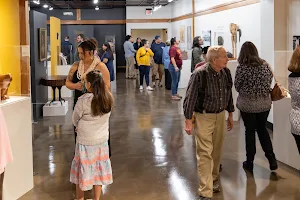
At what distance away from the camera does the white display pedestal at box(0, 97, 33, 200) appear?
12.4ft

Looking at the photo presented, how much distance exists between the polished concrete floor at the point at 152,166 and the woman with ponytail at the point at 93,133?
20.6 inches

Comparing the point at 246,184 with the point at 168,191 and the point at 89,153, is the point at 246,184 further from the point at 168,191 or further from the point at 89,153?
the point at 89,153

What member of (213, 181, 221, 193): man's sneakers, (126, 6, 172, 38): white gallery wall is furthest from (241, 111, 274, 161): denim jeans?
(126, 6, 172, 38): white gallery wall

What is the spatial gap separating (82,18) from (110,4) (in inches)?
80.8

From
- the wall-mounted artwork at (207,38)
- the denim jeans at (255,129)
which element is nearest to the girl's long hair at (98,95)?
the denim jeans at (255,129)

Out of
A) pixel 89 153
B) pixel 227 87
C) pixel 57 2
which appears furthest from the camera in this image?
pixel 57 2

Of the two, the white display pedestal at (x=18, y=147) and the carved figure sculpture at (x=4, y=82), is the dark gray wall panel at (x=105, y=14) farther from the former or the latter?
the carved figure sculpture at (x=4, y=82)

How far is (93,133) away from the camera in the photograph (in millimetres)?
3459

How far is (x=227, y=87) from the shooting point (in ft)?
12.6

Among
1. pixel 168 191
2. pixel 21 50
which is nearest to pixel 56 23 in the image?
pixel 21 50

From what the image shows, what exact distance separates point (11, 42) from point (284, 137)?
336cm

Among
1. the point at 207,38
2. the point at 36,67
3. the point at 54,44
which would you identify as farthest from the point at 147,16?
the point at 36,67

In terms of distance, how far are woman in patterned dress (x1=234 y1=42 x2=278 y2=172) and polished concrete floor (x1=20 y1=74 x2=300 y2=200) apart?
518mm

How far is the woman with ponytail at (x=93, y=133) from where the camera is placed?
3387 millimetres
